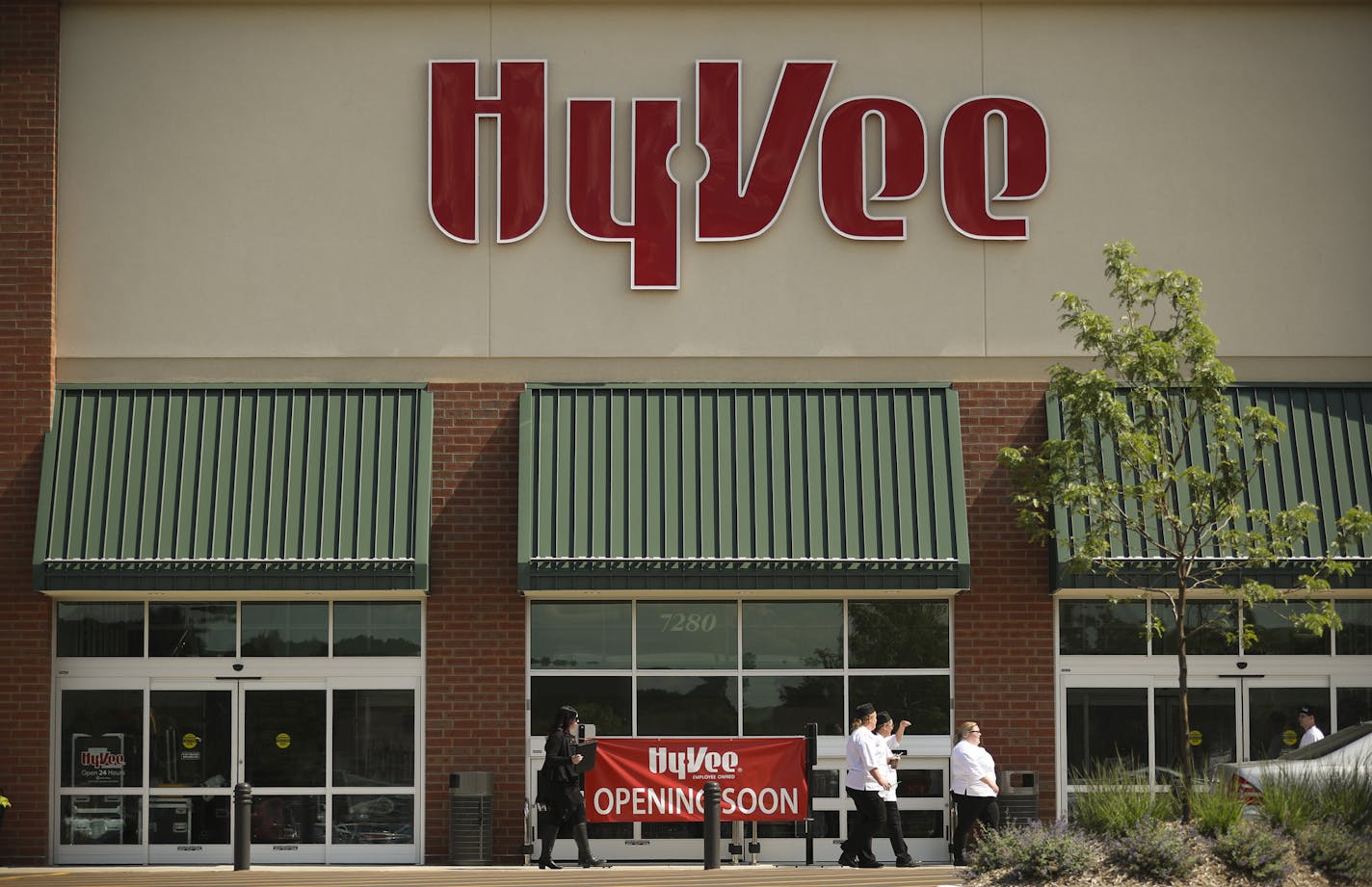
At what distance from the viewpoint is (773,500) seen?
19156 millimetres

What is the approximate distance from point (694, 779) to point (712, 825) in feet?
5.68

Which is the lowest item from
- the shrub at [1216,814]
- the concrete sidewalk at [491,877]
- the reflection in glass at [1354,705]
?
the concrete sidewalk at [491,877]

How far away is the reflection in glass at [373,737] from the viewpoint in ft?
64.1

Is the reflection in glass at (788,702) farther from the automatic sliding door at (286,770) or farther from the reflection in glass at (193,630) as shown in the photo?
the reflection in glass at (193,630)

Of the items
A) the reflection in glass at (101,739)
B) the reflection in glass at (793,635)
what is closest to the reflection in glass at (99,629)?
the reflection in glass at (101,739)

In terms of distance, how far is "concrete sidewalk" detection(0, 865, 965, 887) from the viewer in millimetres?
15578

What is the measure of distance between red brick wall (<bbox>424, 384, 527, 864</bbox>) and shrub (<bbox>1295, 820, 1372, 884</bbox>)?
8.88 m

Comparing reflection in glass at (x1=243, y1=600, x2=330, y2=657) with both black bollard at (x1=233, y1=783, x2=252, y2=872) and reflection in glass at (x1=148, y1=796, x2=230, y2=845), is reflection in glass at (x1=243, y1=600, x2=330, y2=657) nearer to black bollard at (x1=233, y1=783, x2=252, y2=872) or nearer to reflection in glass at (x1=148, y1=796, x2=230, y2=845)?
reflection in glass at (x1=148, y1=796, x2=230, y2=845)

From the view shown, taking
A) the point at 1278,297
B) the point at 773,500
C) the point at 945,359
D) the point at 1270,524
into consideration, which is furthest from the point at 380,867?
the point at 1278,297

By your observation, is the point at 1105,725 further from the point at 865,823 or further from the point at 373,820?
the point at 373,820

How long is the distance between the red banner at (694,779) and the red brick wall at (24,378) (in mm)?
6425

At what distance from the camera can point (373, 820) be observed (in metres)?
19.5

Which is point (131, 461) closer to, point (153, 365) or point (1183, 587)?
point (153, 365)

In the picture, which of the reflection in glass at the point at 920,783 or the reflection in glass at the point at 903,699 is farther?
the reflection in glass at the point at 903,699
